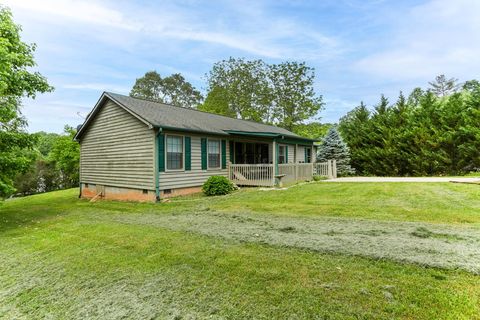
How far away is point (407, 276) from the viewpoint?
3068mm

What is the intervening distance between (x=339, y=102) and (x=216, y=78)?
17817 mm

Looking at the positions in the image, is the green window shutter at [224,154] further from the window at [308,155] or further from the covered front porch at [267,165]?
the window at [308,155]

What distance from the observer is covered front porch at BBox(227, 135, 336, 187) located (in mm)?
12750

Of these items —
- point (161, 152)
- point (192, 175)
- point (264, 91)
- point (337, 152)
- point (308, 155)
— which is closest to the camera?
point (161, 152)

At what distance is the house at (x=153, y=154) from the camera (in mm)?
10430

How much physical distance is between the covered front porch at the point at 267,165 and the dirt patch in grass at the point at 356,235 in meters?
6.01

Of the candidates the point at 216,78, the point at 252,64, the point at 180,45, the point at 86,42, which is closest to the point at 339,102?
the point at 252,64

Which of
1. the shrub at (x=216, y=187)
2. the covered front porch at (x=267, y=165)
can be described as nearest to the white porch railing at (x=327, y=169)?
the covered front porch at (x=267, y=165)

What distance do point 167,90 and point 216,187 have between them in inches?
1486

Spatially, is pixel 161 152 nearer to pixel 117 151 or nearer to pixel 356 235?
pixel 117 151

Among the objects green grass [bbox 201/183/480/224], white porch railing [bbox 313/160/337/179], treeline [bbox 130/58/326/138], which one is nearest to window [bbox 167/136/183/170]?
green grass [bbox 201/183/480/224]

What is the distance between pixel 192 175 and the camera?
11570 mm

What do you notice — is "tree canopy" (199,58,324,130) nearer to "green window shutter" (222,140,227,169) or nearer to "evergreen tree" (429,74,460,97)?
"green window shutter" (222,140,227,169)

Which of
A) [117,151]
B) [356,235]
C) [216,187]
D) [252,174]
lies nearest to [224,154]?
[252,174]
